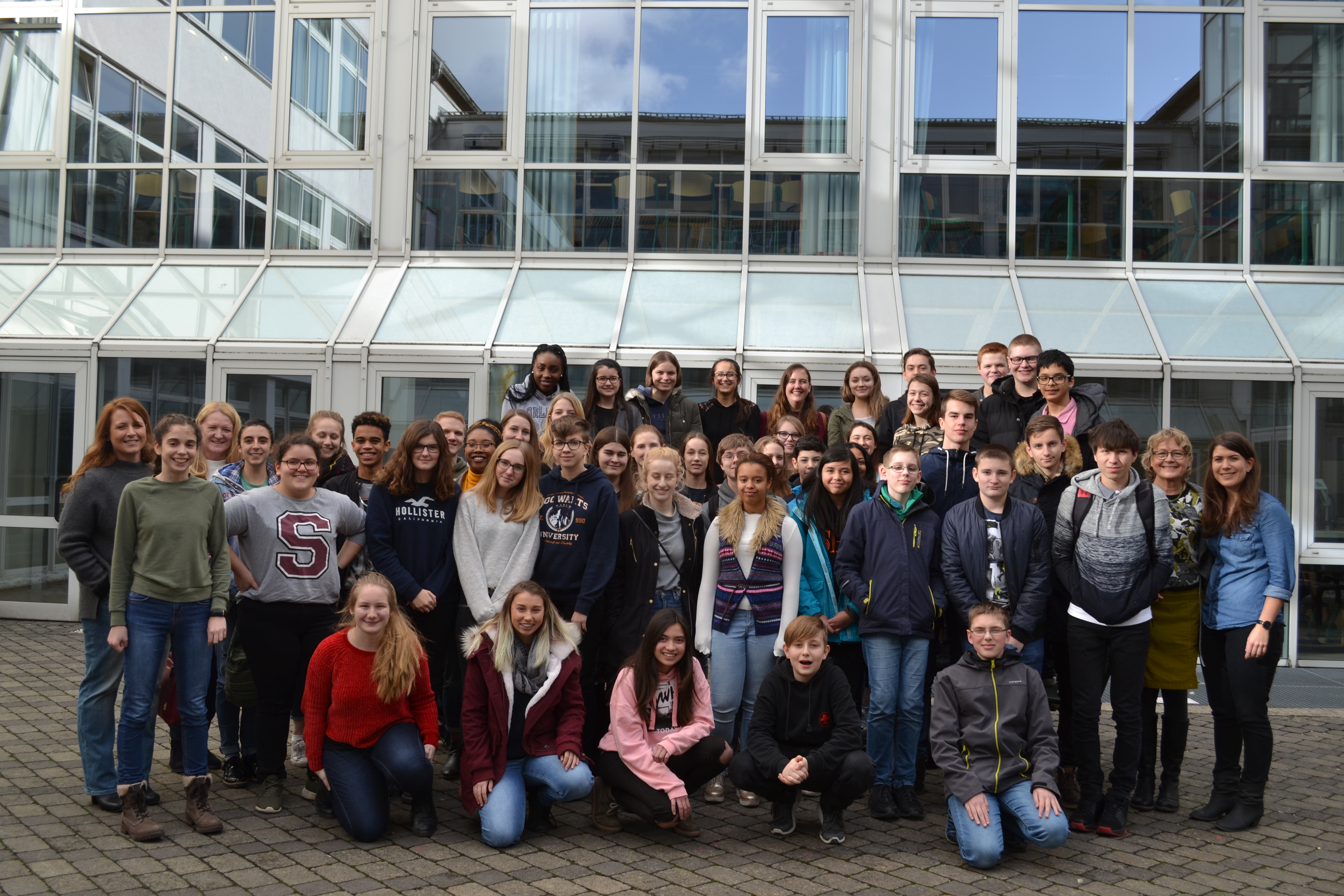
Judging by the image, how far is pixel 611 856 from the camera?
4328mm

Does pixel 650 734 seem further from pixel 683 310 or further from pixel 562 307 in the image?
pixel 562 307

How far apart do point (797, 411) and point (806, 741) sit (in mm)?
2848

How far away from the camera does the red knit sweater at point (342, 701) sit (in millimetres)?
4520

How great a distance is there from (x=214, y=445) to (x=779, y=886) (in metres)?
3.51

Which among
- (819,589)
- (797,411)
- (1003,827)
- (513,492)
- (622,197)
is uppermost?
(622,197)

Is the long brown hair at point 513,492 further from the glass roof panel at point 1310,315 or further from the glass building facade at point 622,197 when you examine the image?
the glass roof panel at point 1310,315

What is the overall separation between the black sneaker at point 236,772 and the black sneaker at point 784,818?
8.34ft

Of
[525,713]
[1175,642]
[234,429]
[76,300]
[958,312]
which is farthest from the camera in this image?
[76,300]

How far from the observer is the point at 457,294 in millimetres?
9969

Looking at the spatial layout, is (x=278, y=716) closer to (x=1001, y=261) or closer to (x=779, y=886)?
(x=779, y=886)

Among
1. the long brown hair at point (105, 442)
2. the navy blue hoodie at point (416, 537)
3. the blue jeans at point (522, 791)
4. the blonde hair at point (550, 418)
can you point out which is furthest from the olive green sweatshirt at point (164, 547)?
the blonde hair at point (550, 418)

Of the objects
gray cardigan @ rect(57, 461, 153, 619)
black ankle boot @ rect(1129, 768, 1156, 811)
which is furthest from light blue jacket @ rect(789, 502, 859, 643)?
gray cardigan @ rect(57, 461, 153, 619)

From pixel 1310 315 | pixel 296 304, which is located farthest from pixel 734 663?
pixel 1310 315

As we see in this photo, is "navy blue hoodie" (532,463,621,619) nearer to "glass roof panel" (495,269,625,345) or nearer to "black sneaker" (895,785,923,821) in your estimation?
"black sneaker" (895,785,923,821)
